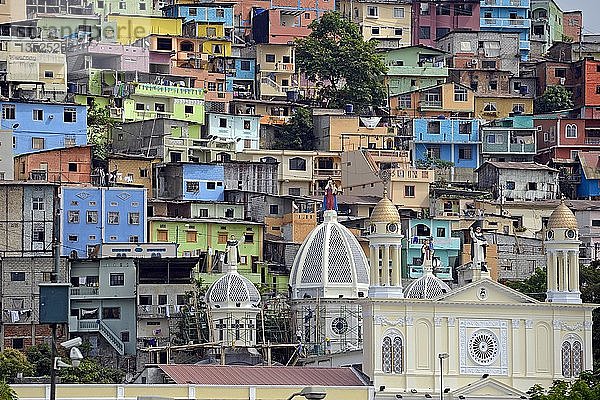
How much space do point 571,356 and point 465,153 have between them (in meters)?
36.6

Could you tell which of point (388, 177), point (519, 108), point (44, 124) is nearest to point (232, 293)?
point (44, 124)

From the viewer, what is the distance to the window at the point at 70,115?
9831 cm

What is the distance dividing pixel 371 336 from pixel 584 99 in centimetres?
4629

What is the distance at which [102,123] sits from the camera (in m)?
103

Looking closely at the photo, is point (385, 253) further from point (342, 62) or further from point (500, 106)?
point (500, 106)

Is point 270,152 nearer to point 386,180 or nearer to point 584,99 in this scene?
point 386,180

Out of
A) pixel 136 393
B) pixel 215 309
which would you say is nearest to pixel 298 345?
pixel 215 309

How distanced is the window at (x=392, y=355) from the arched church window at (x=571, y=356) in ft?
20.2

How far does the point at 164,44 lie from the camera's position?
112375 millimetres

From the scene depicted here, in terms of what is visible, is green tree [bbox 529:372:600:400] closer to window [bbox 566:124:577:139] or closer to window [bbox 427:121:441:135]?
window [bbox 427:121:441:135]

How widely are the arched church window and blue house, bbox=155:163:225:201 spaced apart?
27.3 m

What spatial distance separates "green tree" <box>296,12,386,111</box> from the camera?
376ft

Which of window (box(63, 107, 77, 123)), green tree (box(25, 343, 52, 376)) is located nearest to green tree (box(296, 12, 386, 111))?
window (box(63, 107, 77, 123))

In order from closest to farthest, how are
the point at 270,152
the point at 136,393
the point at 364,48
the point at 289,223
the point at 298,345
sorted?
the point at 136,393
the point at 298,345
the point at 289,223
the point at 270,152
the point at 364,48
